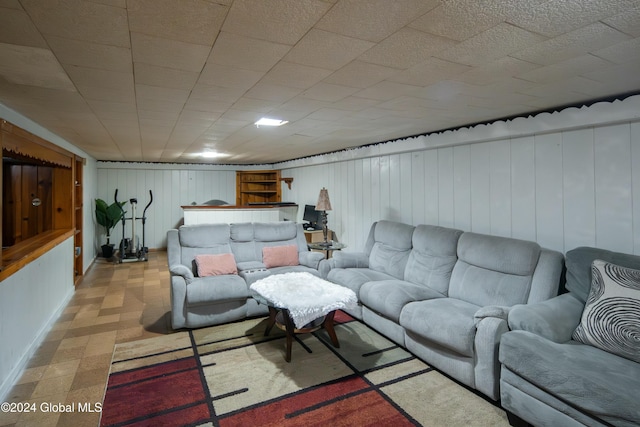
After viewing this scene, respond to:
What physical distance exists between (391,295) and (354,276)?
757mm

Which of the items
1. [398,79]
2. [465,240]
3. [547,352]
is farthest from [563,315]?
[398,79]

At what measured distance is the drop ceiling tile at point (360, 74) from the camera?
1.96 m

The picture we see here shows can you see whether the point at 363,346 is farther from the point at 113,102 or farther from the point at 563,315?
the point at 113,102

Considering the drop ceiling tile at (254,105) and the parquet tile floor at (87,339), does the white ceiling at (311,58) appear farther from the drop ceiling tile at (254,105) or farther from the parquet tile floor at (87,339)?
the parquet tile floor at (87,339)

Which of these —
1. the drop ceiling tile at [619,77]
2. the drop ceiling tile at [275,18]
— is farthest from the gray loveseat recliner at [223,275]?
the drop ceiling tile at [619,77]

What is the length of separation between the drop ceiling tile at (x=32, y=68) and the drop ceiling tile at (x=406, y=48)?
65.8 inches

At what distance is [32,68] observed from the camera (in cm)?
197

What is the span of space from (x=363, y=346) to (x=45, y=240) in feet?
11.7

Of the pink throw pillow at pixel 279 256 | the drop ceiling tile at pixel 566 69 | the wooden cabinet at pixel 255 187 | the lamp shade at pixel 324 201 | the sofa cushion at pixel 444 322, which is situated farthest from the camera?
the wooden cabinet at pixel 255 187

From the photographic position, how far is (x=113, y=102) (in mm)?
2738

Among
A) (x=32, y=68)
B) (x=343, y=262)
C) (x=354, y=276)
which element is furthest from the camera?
(x=343, y=262)

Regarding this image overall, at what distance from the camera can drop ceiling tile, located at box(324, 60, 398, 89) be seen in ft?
6.43

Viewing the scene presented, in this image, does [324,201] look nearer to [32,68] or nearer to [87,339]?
[87,339]

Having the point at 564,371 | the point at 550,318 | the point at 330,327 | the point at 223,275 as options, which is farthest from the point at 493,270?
the point at 223,275
